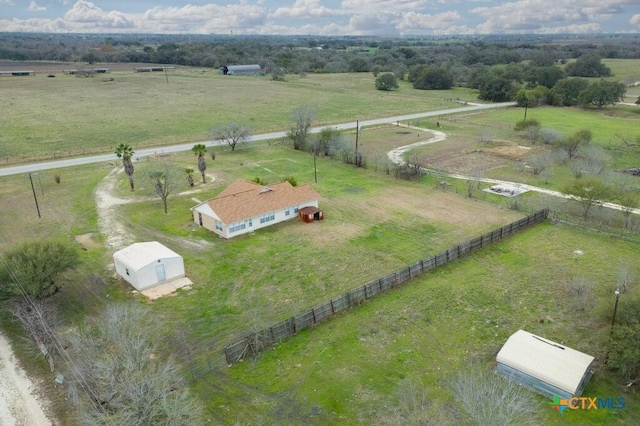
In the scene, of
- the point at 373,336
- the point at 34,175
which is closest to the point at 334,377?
A: the point at 373,336

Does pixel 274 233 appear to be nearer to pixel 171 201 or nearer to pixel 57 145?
pixel 171 201

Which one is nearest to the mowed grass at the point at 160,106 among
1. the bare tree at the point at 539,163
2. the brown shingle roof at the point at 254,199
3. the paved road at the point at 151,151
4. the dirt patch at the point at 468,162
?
the paved road at the point at 151,151

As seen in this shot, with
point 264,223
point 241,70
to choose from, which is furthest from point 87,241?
point 241,70

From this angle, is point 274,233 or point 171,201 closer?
point 274,233

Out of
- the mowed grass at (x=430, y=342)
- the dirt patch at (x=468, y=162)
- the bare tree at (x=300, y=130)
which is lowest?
the mowed grass at (x=430, y=342)

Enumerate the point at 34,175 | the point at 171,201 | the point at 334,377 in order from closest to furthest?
the point at 334,377 < the point at 171,201 < the point at 34,175

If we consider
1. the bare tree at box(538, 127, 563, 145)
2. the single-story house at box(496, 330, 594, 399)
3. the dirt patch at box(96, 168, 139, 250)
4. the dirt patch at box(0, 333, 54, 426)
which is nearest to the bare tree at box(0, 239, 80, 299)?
the dirt patch at box(0, 333, 54, 426)

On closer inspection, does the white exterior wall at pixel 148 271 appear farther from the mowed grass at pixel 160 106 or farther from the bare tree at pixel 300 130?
the mowed grass at pixel 160 106
